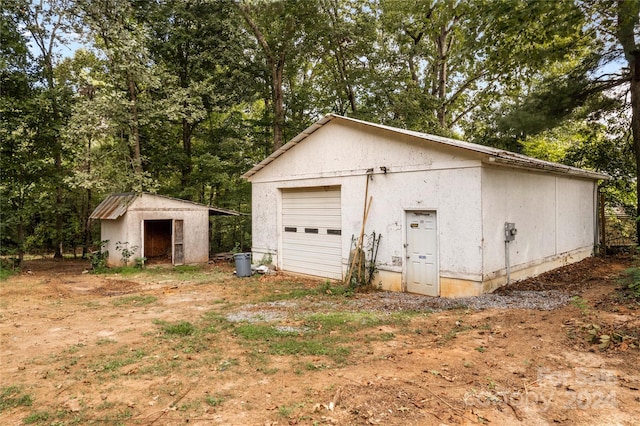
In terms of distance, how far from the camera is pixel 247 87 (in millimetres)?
18953

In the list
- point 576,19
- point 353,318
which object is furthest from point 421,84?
point 353,318

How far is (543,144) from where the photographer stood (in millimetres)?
19500

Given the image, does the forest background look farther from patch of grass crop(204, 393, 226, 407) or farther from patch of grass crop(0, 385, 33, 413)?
patch of grass crop(0, 385, 33, 413)

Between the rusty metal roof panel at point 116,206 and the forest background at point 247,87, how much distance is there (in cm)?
49

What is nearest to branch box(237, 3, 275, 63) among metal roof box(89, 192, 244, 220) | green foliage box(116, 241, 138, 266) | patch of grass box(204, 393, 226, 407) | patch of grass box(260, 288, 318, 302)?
metal roof box(89, 192, 244, 220)

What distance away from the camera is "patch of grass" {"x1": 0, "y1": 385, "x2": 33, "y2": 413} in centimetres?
393

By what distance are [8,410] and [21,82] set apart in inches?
627

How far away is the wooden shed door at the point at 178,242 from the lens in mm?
15008

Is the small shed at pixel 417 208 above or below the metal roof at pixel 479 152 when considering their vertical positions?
below

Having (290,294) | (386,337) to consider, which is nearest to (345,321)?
(386,337)

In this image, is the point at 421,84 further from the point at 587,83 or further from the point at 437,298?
the point at 437,298

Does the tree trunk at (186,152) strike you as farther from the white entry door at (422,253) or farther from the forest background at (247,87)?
the white entry door at (422,253)

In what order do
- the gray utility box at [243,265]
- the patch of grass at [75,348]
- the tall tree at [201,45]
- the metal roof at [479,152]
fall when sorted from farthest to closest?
the tall tree at [201,45]
the gray utility box at [243,265]
the metal roof at [479,152]
the patch of grass at [75,348]

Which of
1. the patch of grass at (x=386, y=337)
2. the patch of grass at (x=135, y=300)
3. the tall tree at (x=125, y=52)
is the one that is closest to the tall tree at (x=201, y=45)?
the tall tree at (x=125, y=52)
